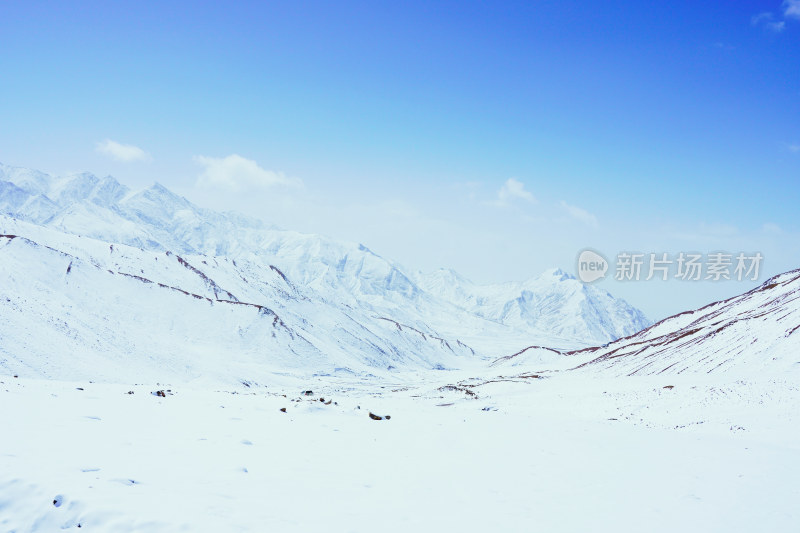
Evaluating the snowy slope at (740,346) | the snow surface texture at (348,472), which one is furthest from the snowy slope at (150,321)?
the snowy slope at (740,346)

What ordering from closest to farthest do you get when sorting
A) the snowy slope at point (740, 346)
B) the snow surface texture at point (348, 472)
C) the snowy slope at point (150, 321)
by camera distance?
1. the snow surface texture at point (348, 472)
2. the snowy slope at point (740, 346)
3. the snowy slope at point (150, 321)

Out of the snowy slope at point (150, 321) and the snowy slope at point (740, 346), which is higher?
the snowy slope at point (740, 346)

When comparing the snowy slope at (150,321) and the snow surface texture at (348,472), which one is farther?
the snowy slope at (150,321)

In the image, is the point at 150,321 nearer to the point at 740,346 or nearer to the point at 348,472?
the point at 348,472

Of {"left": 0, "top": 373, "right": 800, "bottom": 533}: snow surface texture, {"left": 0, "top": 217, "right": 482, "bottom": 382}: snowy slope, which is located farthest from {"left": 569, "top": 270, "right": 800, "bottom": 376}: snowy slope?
{"left": 0, "top": 217, "right": 482, "bottom": 382}: snowy slope

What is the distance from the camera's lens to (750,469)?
1466 cm

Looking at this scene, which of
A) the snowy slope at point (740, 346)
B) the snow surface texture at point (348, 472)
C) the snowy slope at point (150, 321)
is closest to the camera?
the snow surface texture at point (348, 472)

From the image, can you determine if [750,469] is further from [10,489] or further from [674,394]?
[674,394]

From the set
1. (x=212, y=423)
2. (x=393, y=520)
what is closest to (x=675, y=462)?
(x=393, y=520)

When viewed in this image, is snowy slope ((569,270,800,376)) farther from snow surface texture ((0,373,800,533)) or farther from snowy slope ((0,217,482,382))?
snowy slope ((0,217,482,382))

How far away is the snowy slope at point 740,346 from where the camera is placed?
157 ft

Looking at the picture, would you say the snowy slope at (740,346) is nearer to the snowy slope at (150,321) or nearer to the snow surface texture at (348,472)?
the snow surface texture at (348,472)

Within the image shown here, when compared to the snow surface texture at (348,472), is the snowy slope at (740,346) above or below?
above

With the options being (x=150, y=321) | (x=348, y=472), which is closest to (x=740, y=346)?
(x=348, y=472)
